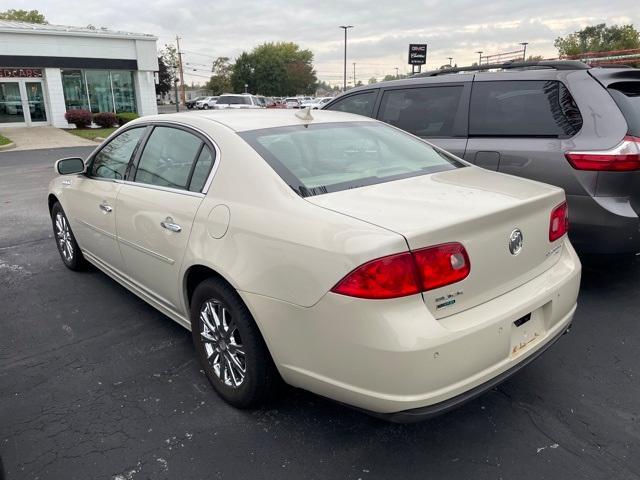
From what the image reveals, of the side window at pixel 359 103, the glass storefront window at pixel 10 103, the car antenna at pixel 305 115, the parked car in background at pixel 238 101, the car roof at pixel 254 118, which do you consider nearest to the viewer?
the car roof at pixel 254 118

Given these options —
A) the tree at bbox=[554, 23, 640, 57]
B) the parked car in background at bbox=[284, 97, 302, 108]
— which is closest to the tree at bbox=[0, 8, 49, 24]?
the parked car in background at bbox=[284, 97, 302, 108]

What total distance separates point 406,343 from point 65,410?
Result: 6.49 feet

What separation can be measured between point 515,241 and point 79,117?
94.7 ft

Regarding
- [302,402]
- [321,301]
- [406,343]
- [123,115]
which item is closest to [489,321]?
[406,343]

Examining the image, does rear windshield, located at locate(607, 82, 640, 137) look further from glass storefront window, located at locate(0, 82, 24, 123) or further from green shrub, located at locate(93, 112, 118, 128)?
glass storefront window, located at locate(0, 82, 24, 123)

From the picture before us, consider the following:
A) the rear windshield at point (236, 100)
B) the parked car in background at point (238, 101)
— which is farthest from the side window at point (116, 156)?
the rear windshield at point (236, 100)

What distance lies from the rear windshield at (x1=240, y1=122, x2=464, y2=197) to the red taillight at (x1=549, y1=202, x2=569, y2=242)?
0.70 metres

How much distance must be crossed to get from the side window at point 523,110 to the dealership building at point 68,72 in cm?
2833

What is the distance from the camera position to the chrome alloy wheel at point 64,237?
16.0ft

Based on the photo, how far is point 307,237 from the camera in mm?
2197

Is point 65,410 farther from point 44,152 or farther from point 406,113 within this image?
point 44,152

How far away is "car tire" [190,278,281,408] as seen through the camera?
2514 mm

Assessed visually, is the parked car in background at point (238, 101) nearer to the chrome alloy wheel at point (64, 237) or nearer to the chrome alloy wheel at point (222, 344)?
the chrome alloy wheel at point (64, 237)

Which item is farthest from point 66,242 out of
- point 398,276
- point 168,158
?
point 398,276
